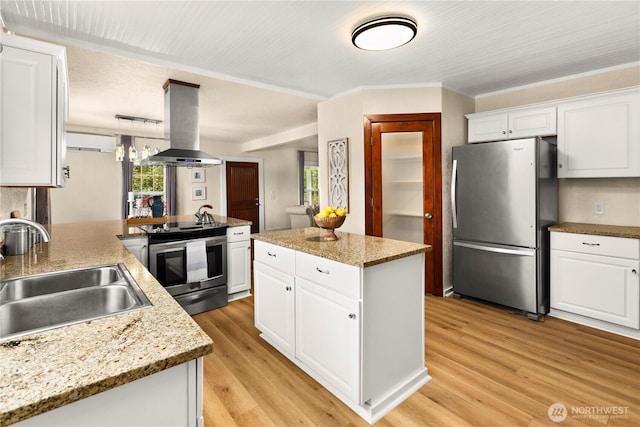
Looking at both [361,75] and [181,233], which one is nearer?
[181,233]

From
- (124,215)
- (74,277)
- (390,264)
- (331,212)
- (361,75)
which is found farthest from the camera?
(124,215)

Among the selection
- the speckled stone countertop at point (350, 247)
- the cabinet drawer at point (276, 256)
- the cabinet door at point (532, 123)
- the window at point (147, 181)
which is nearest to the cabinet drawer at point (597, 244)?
the cabinet door at point (532, 123)

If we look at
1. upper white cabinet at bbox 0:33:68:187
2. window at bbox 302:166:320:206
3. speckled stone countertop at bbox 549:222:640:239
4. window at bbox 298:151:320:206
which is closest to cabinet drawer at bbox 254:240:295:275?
upper white cabinet at bbox 0:33:68:187

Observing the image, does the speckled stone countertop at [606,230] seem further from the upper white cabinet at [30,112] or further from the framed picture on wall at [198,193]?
the framed picture on wall at [198,193]

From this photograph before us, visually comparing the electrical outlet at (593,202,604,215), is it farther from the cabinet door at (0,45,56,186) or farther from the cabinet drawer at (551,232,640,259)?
the cabinet door at (0,45,56,186)

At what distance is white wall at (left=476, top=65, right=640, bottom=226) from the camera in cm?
308

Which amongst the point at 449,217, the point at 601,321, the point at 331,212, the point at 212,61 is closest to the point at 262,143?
the point at 212,61

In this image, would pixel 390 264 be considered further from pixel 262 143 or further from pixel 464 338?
pixel 262 143

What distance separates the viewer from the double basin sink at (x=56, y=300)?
1.19 m

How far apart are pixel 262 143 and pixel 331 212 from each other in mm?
5205

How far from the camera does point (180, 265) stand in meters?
3.17

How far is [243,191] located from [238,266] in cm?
443

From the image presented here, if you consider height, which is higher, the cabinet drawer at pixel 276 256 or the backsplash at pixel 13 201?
the backsplash at pixel 13 201

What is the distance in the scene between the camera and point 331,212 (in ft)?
7.42
